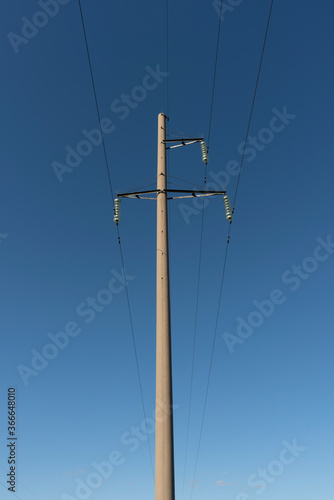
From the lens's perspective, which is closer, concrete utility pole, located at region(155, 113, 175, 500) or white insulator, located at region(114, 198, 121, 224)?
concrete utility pole, located at region(155, 113, 175, 500)

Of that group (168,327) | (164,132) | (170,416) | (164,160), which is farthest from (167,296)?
(164,132)

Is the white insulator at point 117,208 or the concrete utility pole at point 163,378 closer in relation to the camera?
the concrete utility pole at point 163,378

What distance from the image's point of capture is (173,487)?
9961mm

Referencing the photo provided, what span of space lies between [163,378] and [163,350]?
2.60 ft

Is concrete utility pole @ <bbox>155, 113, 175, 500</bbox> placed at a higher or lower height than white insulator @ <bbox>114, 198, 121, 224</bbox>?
lower

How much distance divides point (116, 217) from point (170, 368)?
687cm

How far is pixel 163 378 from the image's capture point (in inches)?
430

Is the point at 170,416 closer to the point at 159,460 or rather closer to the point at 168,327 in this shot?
the point at 159,460

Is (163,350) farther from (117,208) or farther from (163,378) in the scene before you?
(117,208)

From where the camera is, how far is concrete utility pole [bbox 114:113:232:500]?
1001 centimetres

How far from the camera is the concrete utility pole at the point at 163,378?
9945mm

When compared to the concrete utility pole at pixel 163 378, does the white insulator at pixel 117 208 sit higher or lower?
higher

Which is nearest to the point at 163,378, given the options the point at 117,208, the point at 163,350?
the point at 163,350

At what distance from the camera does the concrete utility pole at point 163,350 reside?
10008 mm
